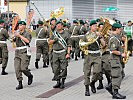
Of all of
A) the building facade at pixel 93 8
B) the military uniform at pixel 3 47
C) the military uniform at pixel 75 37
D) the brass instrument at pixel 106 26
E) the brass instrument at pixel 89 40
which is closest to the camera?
the brass instrument at pixel 89 40

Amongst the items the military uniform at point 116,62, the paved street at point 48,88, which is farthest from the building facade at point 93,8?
the military uniform at point 116,62

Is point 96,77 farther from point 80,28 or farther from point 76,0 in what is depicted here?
point 76,0

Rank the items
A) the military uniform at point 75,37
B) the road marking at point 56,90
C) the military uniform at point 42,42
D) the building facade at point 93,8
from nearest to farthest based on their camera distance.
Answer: the road marking at point 56,90
the military uniform at point 42,42
the military uniform at point 75,37
the building facade at point 93,8

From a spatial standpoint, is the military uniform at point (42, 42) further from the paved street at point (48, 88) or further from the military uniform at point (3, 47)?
the military uniform at point (3, 47)

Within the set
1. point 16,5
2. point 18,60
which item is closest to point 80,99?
point 18,60

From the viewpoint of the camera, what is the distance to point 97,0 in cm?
4634

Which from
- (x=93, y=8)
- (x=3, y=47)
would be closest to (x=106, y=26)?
(x=3, y=47)

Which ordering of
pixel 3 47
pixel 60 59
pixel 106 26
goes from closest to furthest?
pixel 106 26, pixel 60 59, pixel 3 47

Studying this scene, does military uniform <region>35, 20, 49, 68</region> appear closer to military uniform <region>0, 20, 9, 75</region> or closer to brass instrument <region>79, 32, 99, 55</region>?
military uniform <region>0, 20, 9, 75</region>

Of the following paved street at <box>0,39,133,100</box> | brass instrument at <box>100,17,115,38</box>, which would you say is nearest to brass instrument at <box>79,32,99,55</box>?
brass instrument at <box>100,17,115,38</box>

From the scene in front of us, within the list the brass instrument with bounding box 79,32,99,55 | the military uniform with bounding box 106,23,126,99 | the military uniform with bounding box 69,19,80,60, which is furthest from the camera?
the military uniform with bounding box 69,19,80,60

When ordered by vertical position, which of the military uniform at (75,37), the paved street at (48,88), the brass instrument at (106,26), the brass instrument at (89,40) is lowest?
the paved street at (48,88)

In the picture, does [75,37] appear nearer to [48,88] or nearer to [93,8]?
[48,88]

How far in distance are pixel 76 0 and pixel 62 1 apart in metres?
1.62
